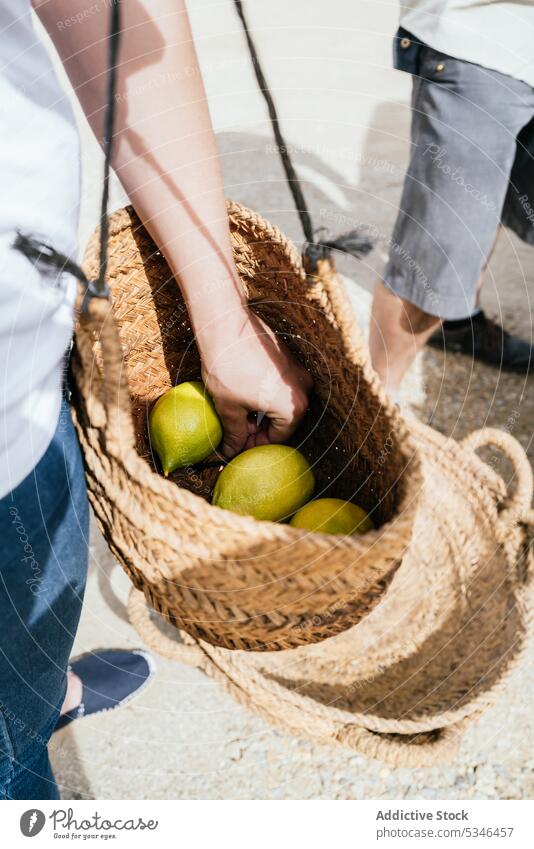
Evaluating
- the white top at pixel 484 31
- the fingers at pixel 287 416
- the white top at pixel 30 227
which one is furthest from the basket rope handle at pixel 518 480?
the white top at pixel 30 227

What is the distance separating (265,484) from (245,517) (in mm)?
129

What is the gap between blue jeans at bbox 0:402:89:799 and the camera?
0.38 m

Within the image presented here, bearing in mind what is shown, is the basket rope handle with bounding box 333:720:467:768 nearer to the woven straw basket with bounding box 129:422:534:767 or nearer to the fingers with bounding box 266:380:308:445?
the woven straw basket with bounding box 129:422:534:767

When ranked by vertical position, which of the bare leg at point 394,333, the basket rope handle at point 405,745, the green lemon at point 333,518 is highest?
the green lemon at point 333,518

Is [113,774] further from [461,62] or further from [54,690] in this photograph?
[461,62]

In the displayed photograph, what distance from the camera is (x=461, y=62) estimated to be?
2.29 feet

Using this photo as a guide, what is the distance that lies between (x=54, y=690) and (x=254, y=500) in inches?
7.9

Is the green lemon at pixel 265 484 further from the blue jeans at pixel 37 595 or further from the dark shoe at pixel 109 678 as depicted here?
the dark shoe at pixel 109 678

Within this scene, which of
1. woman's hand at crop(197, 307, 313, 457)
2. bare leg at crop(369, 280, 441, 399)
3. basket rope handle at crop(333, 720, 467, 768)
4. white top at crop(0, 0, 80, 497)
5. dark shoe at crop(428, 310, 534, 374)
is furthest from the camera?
dark shoe at crop(428, 310, 534, 374)

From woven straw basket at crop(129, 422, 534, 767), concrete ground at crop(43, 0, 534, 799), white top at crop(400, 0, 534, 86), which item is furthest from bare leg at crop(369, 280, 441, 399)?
white top at crop(400, 0, 534, 86)

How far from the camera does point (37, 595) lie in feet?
1.32

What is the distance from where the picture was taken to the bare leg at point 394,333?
0.89 meters

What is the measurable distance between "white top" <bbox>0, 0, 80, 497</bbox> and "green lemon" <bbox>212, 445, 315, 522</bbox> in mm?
159

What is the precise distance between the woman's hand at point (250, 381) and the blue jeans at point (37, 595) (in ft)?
0.39
